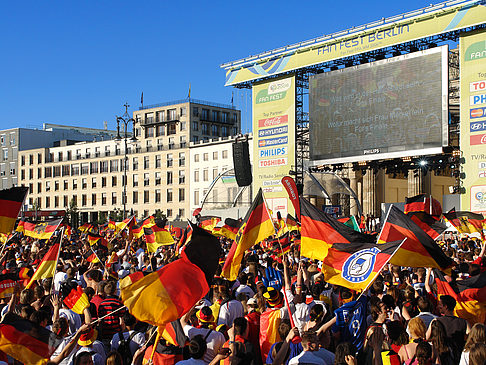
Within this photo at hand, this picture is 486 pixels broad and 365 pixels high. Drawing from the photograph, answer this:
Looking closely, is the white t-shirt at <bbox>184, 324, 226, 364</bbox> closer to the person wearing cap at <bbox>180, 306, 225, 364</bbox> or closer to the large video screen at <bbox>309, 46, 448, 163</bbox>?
the person wearing cap at <bbox>180, 306, 225, 364</bbox>

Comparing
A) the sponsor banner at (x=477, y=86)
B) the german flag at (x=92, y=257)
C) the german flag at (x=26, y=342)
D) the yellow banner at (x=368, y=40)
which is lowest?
the german flag at (x=92, y=257)

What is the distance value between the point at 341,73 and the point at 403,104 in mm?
5631

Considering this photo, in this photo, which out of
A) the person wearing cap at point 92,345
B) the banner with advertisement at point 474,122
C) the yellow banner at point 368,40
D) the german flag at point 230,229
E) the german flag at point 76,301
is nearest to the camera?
the person wearing cap at point 92,345

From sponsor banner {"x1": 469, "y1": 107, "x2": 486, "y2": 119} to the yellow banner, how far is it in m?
5.27

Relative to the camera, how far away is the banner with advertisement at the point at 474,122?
120 feet

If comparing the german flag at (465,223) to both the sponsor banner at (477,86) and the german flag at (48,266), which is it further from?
the german flag at (48,266)

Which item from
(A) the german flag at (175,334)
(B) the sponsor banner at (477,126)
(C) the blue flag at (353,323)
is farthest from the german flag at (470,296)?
(B) the sponsor banner at (477,126)

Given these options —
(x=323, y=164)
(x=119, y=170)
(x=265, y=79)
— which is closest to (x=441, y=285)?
(x=323, y=164)

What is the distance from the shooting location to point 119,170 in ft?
286

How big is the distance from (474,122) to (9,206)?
30.4m

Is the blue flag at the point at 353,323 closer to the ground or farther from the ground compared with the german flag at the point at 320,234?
closer to the ground

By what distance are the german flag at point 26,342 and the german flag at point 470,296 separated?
5207mm

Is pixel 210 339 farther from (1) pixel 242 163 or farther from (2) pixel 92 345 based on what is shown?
(1) pixel 242 163

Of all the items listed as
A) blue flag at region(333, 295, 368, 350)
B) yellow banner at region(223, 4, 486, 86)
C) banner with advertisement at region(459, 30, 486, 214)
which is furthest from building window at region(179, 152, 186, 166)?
blue flag at region(333, 295, 368, 350)
